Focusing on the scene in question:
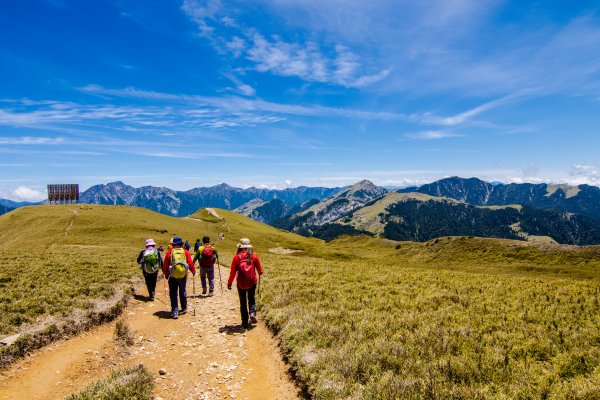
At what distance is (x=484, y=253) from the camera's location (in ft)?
279

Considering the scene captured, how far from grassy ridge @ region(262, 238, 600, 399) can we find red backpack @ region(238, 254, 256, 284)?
233 centimetres

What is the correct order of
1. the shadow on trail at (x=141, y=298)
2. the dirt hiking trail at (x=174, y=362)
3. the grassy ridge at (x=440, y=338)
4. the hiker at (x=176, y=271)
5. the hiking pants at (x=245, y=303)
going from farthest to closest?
the shadow on trail at (x=141, y=298), the hiker at (x=176, y=271), the hiking pants at (x=245, y=303), the dirt hiking trail at (x=174, y=362), the grassy ridge at (x=440, y=338)

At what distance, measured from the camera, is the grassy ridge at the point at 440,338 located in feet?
27.8

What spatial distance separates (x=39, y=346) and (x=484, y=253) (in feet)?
311

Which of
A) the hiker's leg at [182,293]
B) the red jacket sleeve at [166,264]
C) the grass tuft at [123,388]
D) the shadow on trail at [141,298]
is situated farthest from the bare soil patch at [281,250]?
the grass tuft at [123,388]

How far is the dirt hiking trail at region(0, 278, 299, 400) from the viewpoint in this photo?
9789 mm

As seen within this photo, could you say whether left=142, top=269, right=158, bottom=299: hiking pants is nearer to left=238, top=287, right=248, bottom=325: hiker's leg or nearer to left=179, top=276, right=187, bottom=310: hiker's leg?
left=179, top=276, right=187, bottom=310: hiker's leg

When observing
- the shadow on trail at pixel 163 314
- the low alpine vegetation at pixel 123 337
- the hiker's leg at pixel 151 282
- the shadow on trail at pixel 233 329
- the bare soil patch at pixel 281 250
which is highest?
the hiker's leg at pixel 151 282

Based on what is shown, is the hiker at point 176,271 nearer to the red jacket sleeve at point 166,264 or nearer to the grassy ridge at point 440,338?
the red jacket sleeve at point 166,264

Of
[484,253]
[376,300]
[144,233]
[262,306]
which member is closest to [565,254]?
[484,253]

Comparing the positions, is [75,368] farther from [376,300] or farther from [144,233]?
[144,233]

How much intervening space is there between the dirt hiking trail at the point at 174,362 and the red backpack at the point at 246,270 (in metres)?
2.48

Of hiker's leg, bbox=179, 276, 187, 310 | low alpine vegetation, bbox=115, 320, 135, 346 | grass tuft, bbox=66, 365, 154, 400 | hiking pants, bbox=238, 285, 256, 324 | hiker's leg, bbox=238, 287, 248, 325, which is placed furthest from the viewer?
hiker's leg, bbox=179, 276, 187, 310

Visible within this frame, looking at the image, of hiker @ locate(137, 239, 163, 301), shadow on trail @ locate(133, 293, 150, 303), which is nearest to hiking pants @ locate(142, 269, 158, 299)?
hiker @ locate(137, 239, 163, 301)
